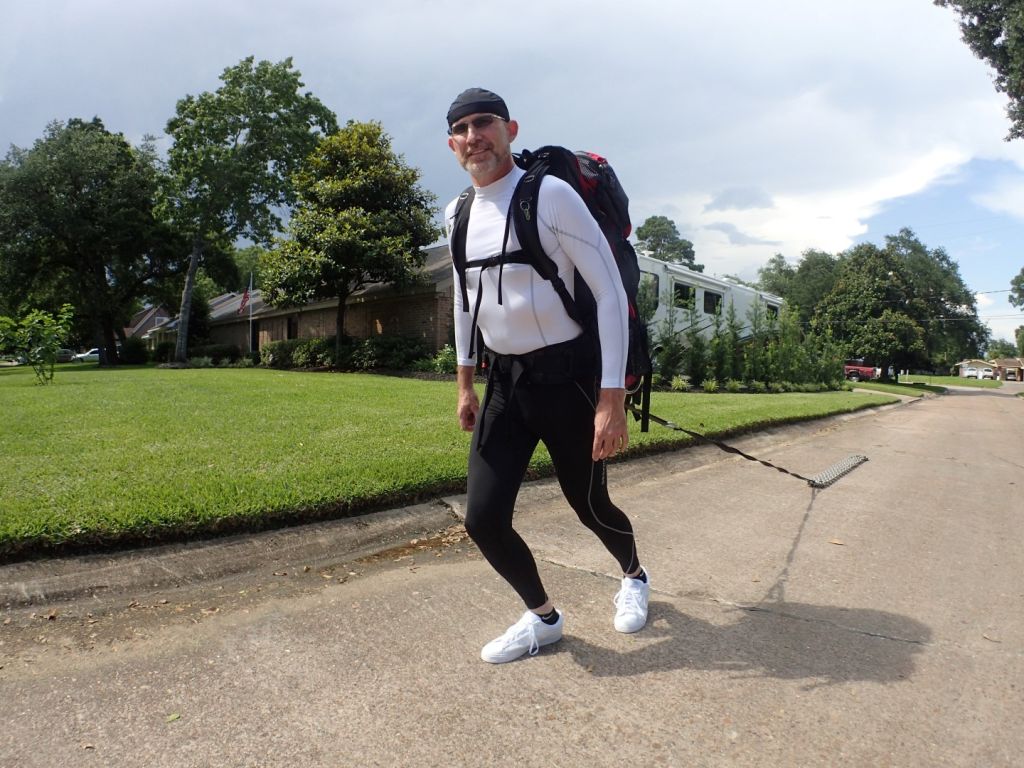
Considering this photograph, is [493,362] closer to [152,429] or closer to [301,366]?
[152,429]

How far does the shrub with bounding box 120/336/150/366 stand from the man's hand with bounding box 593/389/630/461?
4147 cm

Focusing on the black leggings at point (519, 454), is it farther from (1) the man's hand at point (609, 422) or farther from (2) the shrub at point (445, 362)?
A: (2) the shrub at point (445, 362)

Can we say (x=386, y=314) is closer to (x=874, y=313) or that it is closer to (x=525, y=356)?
(x=525, y=356)

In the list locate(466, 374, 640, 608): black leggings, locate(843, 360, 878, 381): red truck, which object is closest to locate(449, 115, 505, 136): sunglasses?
locate(466, 374, 640, 608): black leggings

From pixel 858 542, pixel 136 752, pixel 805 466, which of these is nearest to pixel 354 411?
pixel 805 466

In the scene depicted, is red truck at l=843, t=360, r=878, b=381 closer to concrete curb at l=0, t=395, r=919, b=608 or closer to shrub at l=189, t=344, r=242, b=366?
shrub at l=189, t=344, r=242, b=366

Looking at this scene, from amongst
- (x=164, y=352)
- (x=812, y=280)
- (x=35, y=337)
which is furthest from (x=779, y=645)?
(x=812, y=280)

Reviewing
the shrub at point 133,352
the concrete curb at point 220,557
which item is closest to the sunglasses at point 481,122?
the concrete curb at point 220,557

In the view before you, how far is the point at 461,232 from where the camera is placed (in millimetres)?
2619

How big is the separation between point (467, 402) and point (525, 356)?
47cm

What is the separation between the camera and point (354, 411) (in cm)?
838

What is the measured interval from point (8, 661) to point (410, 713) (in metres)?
1.62

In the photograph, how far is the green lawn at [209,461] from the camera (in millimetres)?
3553

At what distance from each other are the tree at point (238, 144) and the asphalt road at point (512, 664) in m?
28.6
